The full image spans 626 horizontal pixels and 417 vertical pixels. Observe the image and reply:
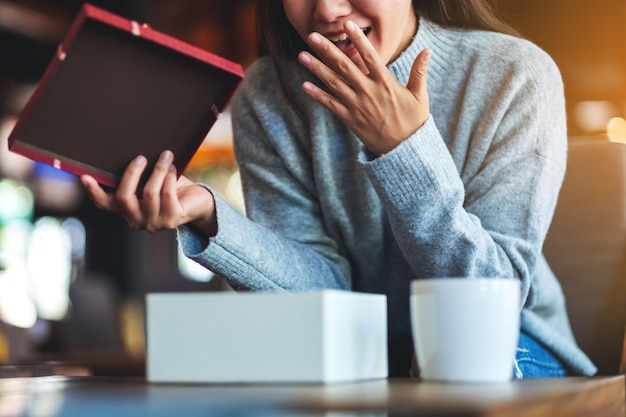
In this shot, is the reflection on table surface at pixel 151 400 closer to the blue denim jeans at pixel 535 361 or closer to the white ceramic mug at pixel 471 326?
the white ceramic mug at pixel 471 326

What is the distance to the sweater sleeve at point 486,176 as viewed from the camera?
993 millimetres

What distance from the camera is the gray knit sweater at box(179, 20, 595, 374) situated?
41.3 inches

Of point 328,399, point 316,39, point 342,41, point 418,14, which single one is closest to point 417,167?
point 316,39

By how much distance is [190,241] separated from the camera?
3.68 feet

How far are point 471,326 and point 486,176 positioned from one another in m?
0.50

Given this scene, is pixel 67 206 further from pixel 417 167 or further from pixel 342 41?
pixel 417 167

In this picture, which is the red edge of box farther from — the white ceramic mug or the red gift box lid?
the white ceramic mug

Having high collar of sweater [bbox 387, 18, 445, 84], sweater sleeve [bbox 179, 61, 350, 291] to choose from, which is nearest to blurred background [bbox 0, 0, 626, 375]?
sweater sleeve [bbox 179, 61, 350, 291]

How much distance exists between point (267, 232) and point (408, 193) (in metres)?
0.29

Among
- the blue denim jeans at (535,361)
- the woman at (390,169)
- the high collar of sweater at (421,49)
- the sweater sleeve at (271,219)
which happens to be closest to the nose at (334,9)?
the woman at (390,169)

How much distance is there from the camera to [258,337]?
74 cm

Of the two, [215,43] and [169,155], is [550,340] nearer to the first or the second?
[169,155]

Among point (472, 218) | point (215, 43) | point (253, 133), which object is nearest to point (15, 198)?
point (215, 43)

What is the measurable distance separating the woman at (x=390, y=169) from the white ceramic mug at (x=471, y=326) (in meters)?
0.25
